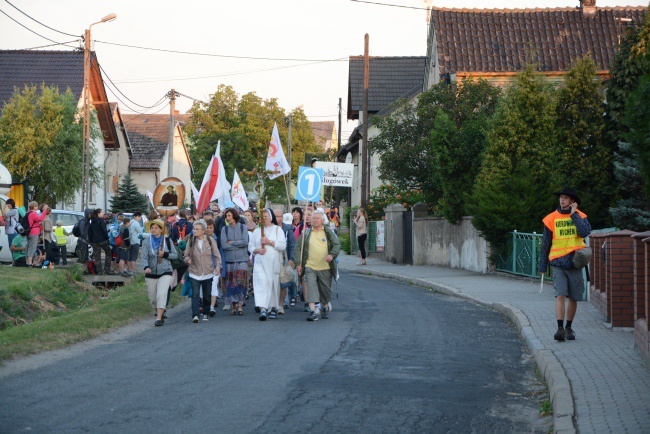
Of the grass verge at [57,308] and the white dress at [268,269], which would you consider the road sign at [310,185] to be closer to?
the grass verge at [57,308]

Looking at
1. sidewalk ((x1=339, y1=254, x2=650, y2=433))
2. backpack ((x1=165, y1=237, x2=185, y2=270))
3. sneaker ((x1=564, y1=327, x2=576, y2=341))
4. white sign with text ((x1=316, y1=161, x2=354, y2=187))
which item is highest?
white sign with text ((x1=316, y1=161, x2=354, y2=187))

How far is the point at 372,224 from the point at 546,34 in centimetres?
1001

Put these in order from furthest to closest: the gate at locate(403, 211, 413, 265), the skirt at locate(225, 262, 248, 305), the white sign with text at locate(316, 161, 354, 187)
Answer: the white sign with text at locate(316, 161, 354, 187) < the gate at locate(403, 211, 413, 265) < the skirt at locate(225, 262, 248, 305)

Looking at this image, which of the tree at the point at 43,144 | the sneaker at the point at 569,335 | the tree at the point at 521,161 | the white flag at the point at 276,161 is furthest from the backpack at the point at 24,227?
the sneaker at the point at 569,335

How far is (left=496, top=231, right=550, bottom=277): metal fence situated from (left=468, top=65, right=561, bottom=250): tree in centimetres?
42

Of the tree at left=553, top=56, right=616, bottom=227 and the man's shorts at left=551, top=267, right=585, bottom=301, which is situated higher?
the tree at left=553, top=56, right=616, bottom=227

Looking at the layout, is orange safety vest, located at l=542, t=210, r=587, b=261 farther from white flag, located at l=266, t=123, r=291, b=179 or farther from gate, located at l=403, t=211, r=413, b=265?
gate, located at l=403, t=211, r=413, b=265

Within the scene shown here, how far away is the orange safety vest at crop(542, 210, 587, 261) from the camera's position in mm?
11578

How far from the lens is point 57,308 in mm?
19422

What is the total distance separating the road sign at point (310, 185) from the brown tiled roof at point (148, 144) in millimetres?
46309

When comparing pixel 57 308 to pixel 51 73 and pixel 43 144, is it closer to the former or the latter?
pixel 43 144

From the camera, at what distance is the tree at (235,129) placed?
229 feet

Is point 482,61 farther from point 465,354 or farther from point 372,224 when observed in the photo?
point 465,354

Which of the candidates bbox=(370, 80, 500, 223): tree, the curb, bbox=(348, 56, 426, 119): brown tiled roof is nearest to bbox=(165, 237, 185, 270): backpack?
the curb
